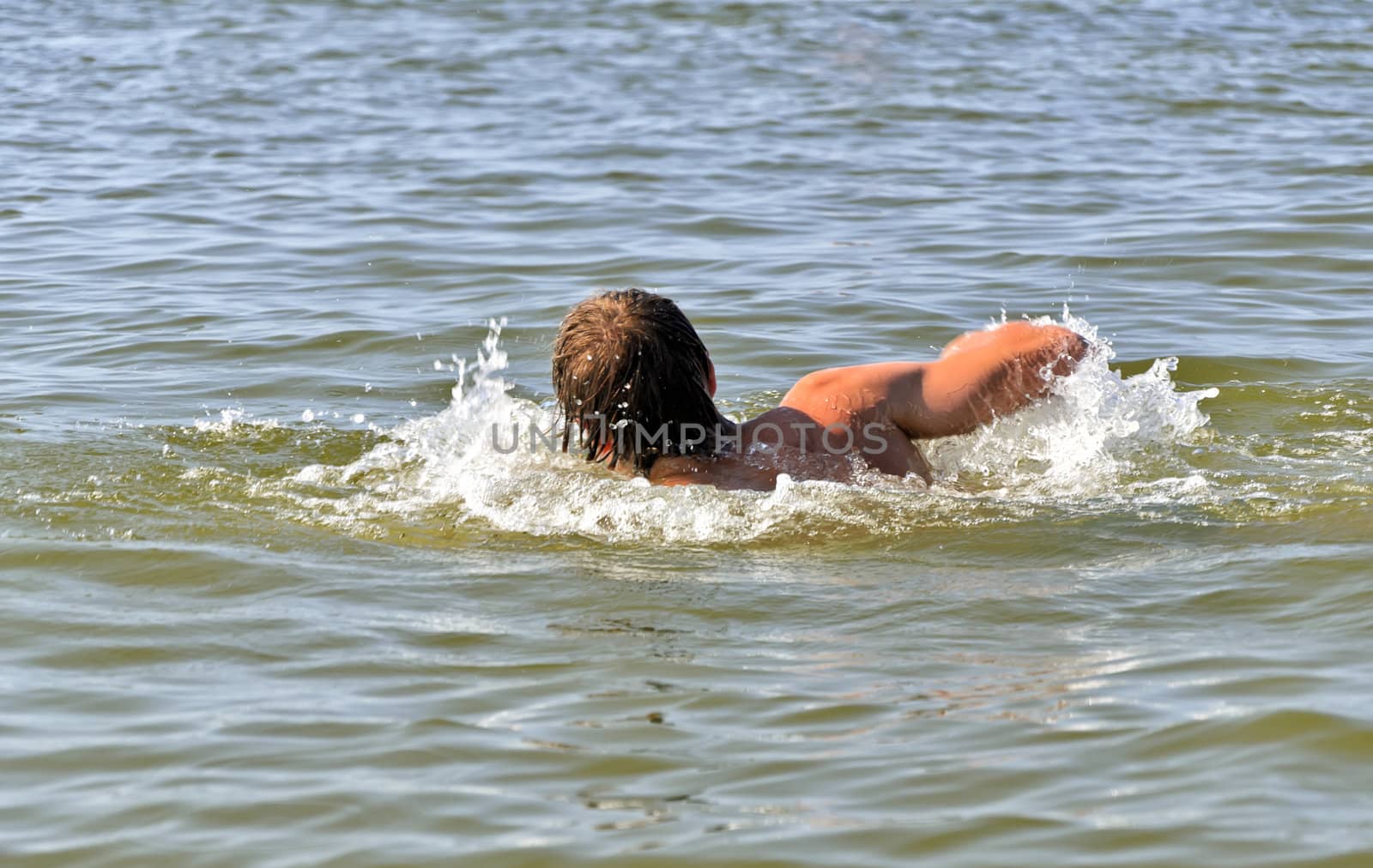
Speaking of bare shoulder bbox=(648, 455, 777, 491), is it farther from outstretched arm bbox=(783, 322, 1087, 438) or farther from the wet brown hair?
outstretched arm bbox=(783, 322, 1087, 438)

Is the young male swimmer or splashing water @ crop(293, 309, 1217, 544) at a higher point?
the young male swimmer

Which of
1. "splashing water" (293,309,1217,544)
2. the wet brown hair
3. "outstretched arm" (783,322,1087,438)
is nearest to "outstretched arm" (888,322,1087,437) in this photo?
"outstretched arm" (783,322,1087,438)

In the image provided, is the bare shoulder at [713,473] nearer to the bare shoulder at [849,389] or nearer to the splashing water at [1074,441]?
the bare shoulder at [849,389]

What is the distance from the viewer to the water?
145 inches

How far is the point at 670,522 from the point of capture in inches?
217

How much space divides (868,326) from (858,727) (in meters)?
5.06

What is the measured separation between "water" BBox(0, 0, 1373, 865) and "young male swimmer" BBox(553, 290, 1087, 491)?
14cm

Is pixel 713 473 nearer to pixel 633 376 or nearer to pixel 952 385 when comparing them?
pixel 633 376

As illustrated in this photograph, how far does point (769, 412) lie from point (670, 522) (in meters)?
0.49

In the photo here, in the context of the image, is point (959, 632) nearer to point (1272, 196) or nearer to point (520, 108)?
point (1272, 196)

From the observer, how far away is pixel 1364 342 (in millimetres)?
8258

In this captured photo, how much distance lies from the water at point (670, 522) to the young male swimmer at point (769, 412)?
5.6 inches

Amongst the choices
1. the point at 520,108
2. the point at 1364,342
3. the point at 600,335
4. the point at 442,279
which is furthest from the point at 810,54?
the point at 600,335

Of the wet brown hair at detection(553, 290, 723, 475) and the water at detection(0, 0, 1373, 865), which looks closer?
the water at detection(0, 0, 1373, 865)
